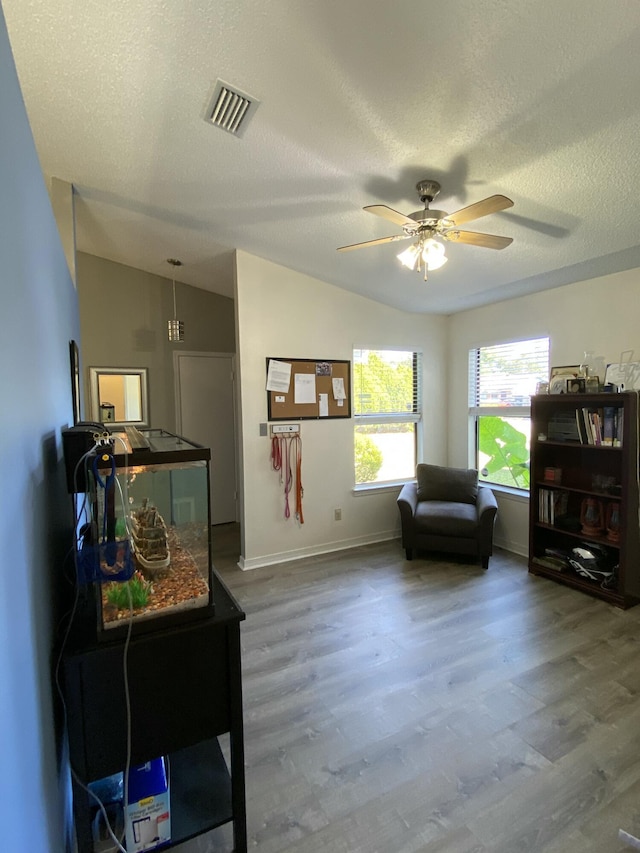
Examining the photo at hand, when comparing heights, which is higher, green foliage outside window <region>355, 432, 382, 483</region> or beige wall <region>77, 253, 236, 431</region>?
beige wall <region>77, 253, 236, 431</region>

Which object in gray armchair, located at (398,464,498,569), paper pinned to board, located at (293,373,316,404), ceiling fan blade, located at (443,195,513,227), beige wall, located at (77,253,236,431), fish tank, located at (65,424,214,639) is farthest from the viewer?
beige wall, located at (77,253,236,431)

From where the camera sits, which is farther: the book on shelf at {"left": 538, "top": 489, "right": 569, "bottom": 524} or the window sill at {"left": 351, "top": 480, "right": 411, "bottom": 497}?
the window sill at {"left": 351, "top": 480, "right": 411, "bottom": 497}

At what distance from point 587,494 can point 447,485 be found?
120 centimetres

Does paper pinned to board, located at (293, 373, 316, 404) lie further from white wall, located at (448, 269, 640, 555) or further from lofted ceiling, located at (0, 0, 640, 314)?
white wall, located at (448, 269, 640, 555)

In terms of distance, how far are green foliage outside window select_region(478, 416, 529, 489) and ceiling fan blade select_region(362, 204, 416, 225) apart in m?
2.65

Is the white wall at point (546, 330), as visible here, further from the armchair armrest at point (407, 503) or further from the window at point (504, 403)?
the armchair armrest at point (407, 503)

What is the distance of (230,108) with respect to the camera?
72.6 inches

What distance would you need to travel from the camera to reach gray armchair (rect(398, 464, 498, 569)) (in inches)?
137

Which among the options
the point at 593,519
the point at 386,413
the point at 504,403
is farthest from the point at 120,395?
the point at 593,519

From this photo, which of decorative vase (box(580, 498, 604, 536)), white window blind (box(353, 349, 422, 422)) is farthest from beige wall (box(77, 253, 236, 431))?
decorative vase (box(580, 498, 604, 536))

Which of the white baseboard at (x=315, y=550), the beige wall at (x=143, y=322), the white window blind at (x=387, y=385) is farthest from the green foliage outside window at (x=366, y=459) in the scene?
the beige wall at (x=143, y=322)

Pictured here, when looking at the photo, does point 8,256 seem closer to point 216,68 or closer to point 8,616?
point 8,616

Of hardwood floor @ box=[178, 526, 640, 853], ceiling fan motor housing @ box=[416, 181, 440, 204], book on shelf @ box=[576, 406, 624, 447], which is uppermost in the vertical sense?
ceiling fan motor housing @ box=[416, 181, 440, 204]

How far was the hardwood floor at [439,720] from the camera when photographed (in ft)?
4.66
